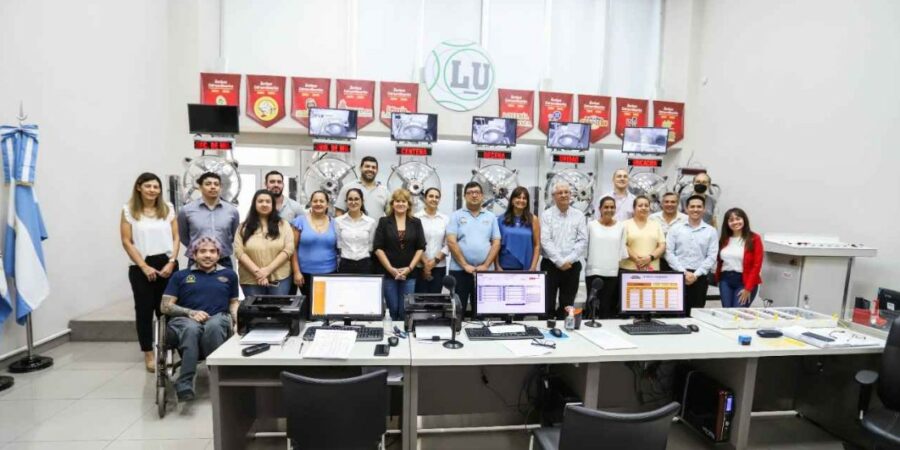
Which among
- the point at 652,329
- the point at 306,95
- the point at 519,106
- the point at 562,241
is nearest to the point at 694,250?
the point at 562,241

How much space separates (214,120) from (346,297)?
106 inches

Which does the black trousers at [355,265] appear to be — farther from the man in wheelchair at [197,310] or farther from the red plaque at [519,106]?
the red plaque at [519,106]

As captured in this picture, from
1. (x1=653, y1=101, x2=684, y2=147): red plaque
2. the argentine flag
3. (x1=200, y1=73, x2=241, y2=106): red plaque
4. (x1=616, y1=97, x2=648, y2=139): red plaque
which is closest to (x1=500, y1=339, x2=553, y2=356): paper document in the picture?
the argentine flag

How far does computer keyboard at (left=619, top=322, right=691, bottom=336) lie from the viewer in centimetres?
281

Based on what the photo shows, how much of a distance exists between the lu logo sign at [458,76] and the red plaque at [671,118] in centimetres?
253

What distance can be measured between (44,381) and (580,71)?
722cm

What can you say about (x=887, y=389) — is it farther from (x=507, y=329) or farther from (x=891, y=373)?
(x=507, y=329)

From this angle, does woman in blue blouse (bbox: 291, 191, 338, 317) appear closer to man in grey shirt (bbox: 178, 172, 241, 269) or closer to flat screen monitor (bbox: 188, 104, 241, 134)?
man in grey shirt (bbox: 178, 172, 241, 269)

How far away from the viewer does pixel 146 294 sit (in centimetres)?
361

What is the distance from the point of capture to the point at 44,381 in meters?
3.46

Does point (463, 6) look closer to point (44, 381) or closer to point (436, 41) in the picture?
point (436, 41)

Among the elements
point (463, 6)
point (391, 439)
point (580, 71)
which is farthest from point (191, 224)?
point (580, 71)

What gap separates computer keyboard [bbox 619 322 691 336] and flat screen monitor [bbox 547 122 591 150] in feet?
8.57

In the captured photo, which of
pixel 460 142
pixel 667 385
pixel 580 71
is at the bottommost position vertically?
pixel 667 385
